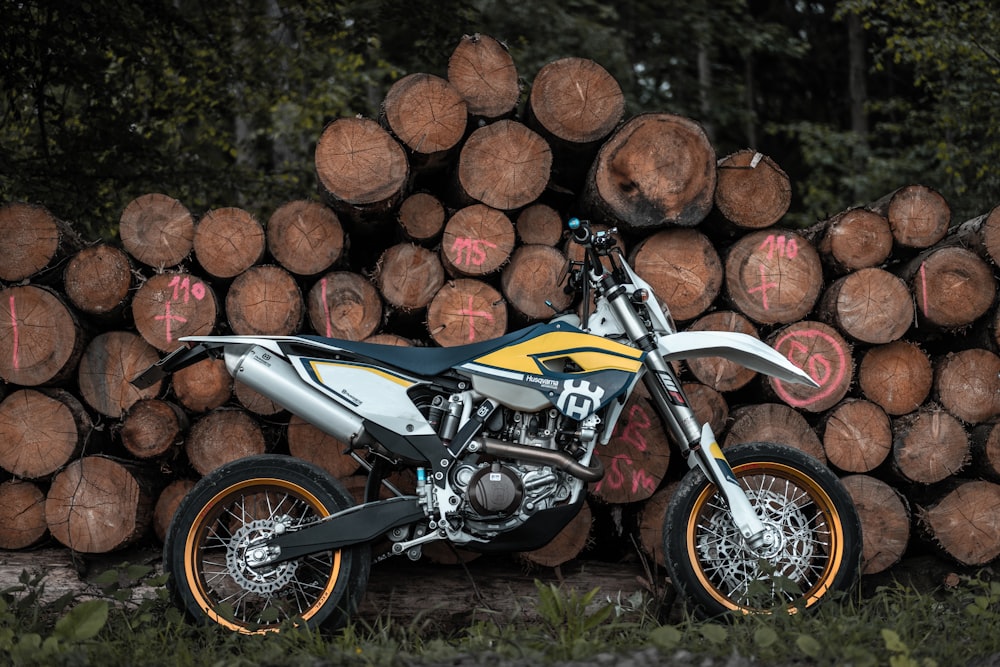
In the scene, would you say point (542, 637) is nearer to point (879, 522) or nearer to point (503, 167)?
point (879, 522)

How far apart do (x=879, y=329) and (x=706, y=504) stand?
3.80 feet

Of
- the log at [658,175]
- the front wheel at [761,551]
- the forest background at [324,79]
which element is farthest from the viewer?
the forest background at [324,79]

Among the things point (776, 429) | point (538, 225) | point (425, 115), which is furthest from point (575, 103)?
point (776, 429)

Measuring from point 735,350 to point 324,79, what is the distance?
774 cm

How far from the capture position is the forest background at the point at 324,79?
19.6 ft

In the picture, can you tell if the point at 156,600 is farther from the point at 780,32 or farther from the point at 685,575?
the point at 780,32

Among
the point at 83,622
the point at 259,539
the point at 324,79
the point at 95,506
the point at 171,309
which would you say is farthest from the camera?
the point at 324,79

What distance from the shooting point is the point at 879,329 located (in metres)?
4.14

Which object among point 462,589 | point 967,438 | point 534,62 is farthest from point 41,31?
point 534,62

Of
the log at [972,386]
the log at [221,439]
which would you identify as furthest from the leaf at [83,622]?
the log at [972,386]

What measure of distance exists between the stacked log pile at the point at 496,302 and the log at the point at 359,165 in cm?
1

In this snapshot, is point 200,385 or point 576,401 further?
point 200,385

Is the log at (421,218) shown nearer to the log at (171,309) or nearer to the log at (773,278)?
the log at (171,309)

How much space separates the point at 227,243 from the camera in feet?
13.5
